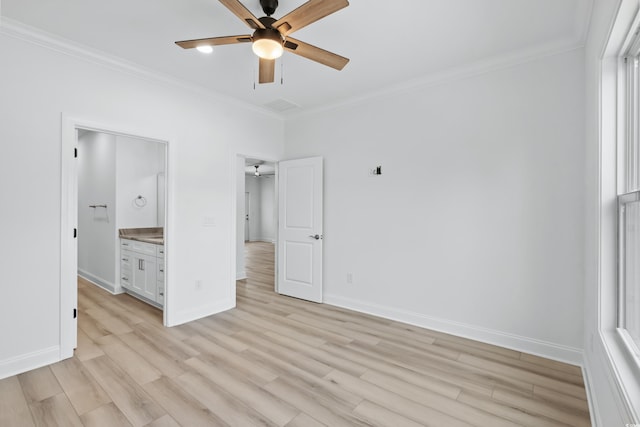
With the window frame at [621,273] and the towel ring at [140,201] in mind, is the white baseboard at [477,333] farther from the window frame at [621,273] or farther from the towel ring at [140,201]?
the towel ring at [140,201]

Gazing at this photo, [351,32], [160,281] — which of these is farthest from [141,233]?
[351,32]

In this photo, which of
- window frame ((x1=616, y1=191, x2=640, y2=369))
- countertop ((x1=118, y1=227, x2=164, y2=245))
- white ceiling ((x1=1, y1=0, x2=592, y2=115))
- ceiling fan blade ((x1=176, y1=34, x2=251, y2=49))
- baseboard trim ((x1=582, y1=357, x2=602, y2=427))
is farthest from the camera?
countertop ((x1=118, y1=227, x2=164, y2=245))

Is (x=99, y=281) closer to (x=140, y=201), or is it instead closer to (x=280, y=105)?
(x=140, y=201)

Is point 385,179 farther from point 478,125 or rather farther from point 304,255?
point 304,255

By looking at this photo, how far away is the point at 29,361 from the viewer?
243 cm

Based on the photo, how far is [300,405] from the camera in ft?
6.58

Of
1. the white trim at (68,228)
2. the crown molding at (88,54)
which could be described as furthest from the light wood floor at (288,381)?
the crown molding at (88,54)

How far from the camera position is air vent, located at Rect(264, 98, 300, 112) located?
13.3ft

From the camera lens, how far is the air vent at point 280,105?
405cm

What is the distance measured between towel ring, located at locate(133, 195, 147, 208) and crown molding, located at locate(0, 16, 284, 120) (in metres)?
2.34

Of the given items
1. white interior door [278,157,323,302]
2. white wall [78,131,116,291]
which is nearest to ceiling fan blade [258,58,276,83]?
white interior door [278,157,323,302]

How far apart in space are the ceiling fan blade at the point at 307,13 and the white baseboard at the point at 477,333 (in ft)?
9.92

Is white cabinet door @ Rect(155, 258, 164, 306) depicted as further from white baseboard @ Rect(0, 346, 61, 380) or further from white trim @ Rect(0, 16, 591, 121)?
white trim @ Rect(0, 16, 591, 121)

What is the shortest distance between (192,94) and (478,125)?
3.18 metres
